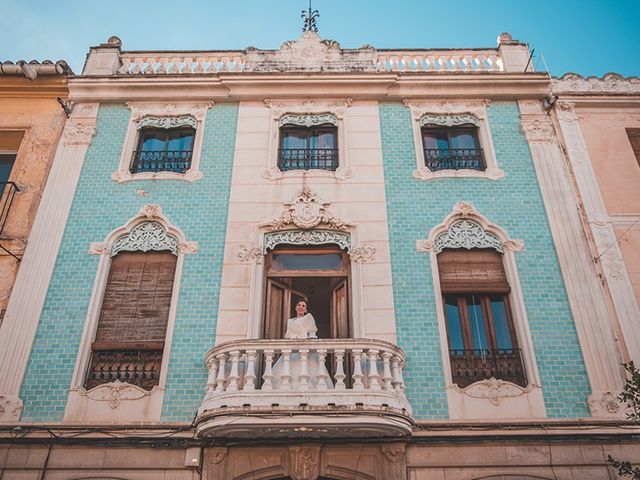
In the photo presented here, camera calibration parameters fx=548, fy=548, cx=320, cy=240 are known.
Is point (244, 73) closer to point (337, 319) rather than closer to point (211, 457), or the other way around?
point (337, 319)

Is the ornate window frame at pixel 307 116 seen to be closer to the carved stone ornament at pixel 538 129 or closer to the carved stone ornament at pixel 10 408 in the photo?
the carved stone ornament at pixel 538 129

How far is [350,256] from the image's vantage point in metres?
9.50

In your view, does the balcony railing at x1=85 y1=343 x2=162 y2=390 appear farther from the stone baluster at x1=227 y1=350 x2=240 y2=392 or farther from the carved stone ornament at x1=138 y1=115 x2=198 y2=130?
the carved stone ornament at x1=138 y1=115 x2=198 y2=130

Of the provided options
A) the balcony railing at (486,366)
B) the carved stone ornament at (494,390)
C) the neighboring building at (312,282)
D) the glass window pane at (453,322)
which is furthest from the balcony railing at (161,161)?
the carved stone ornament at (494,390)

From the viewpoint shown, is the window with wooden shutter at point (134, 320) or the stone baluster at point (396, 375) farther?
the window with wooden shutter at point (134, 320)

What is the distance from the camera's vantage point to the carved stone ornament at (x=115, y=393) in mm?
8211

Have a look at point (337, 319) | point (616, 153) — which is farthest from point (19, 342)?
point (616, 153)

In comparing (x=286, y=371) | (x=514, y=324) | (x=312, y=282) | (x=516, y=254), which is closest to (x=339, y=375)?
(x=286, y=371)

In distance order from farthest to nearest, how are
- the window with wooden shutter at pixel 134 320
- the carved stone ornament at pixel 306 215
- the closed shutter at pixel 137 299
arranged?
the carved stone ornament at pixel 306 215 < the closed shutter at pixel 137 299 < the window with wooden shutter at pixel 134 320

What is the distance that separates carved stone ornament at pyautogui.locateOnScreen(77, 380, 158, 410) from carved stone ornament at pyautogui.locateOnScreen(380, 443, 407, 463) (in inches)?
138

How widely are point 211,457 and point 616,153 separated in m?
9.13

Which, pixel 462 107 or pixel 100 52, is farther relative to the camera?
pixel 100 52

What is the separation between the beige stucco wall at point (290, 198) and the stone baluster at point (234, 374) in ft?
3.51

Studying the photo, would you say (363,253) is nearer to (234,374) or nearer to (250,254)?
(250,254)
